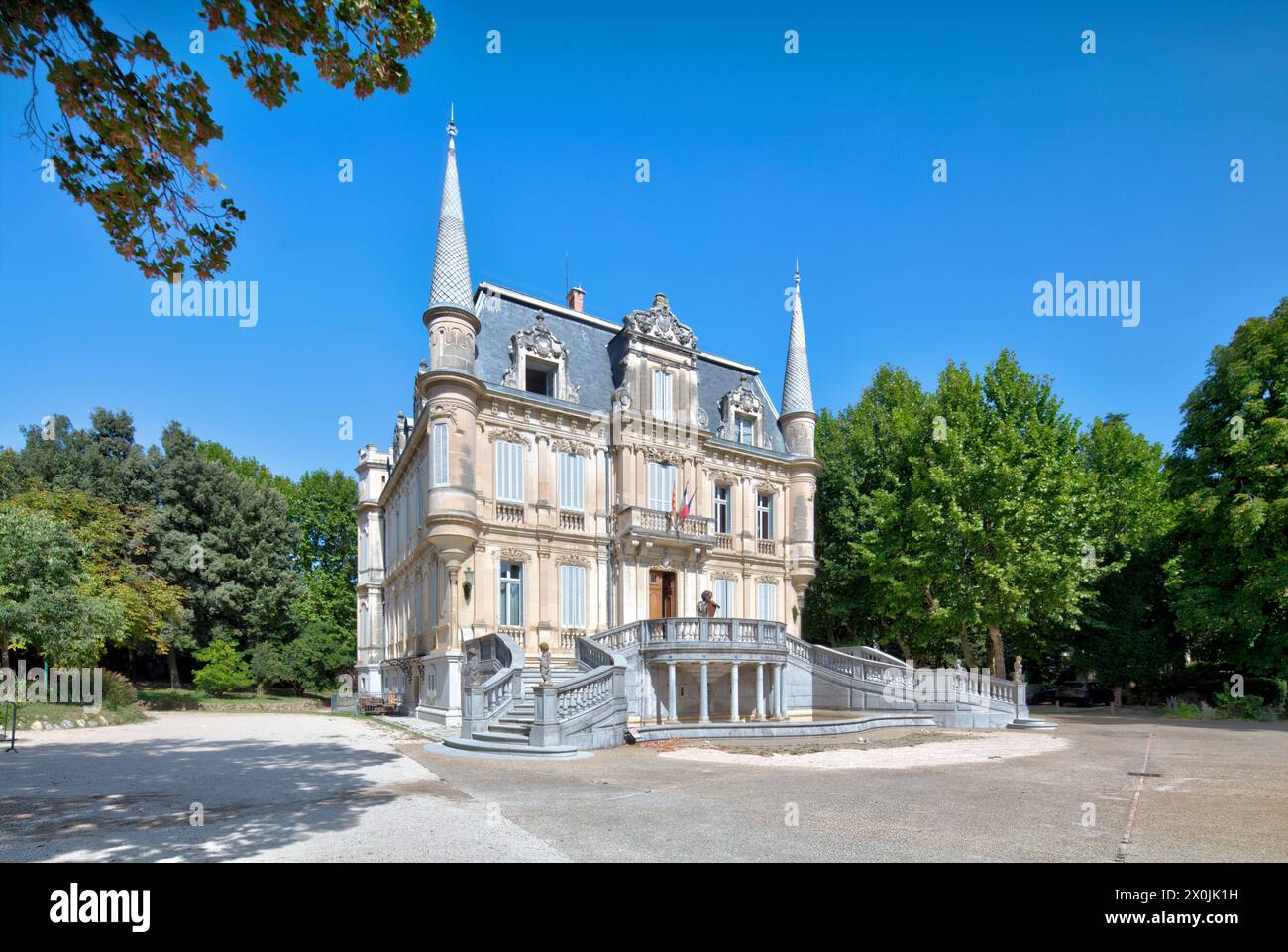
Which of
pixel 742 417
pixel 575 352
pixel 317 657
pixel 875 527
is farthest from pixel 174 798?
pixel 317 657

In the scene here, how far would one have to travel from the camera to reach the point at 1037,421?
3312 centimetres

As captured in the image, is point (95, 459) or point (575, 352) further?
point (95, 459)

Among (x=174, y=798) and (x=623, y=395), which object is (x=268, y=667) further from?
(x=174, y=798)

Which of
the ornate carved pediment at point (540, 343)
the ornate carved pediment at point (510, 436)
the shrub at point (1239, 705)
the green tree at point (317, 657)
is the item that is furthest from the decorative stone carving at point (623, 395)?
the green tree at point (317, 657)

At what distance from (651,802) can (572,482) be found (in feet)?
61.0

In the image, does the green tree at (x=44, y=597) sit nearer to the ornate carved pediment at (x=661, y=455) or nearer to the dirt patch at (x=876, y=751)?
the ornate carved pediment at (x=661, y=455)

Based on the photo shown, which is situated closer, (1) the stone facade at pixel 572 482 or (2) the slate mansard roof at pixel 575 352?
(1) the stone facade at pixel 572 482

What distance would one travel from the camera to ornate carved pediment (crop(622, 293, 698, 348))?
97.9ft

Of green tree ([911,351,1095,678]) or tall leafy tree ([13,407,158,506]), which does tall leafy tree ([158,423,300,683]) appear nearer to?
tall leafy tree ([13,407,158,506])

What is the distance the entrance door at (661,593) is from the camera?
28.8 metres

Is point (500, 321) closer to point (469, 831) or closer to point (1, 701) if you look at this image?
point (1, 701)

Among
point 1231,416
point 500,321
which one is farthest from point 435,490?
point 1231,416

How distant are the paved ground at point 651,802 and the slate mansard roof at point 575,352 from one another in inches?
563

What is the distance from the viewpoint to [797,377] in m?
35.1
